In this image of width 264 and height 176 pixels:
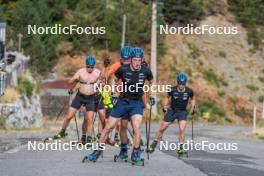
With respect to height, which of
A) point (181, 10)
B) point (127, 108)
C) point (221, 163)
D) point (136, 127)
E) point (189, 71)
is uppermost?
point (181, 10)

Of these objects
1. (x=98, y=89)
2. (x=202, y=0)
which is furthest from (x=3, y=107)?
(x=202, y=0)

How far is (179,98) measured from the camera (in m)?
17.7

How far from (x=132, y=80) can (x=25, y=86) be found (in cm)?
2016

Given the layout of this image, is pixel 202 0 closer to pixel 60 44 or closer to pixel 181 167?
pixel 60 44

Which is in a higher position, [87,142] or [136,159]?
[87,142]

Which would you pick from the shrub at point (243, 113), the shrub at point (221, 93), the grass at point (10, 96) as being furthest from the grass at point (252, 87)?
the grass at point (10, 96)

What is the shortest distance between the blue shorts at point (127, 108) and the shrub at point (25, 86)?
18835mm

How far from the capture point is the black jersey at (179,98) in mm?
17669

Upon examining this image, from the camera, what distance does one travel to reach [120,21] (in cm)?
5888

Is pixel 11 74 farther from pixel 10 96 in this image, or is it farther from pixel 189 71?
pixel 189 71

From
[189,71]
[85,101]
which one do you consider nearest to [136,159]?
[85,101]

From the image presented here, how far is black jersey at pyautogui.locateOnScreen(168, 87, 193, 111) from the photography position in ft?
58.0

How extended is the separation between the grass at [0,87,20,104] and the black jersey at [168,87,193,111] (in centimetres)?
1277

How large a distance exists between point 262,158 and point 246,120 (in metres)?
38.2
